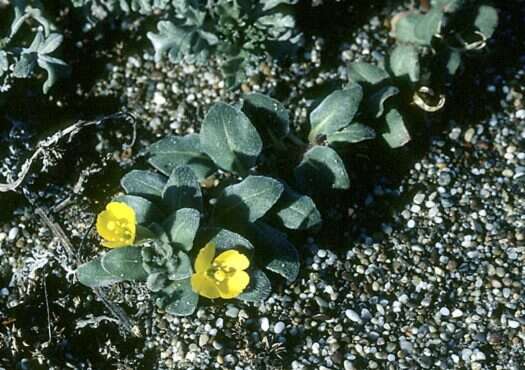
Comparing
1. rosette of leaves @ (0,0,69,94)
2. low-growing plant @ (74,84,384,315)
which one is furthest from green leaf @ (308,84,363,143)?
rosette of leaves @ (0,0,69,94)

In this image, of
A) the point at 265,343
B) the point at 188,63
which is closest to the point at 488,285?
the point at 265,343

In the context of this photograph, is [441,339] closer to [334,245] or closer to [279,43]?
[334,245]

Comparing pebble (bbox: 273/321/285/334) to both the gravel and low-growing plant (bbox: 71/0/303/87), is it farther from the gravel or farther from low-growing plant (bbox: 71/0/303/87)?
low-growing plant (bbox: 71/0/303/87)

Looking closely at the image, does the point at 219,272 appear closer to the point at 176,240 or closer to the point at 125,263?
the point at 176,240

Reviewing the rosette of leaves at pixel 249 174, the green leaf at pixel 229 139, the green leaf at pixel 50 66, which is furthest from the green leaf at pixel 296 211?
the green leaf at pixel 50 66

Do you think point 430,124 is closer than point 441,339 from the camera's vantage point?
No

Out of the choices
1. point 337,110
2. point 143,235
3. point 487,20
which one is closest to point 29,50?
point 143,235
